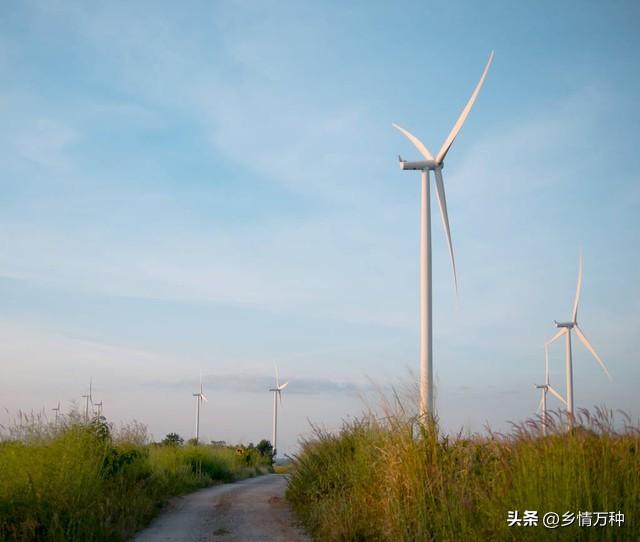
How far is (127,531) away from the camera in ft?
47.4

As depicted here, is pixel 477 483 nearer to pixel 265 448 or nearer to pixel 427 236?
pixel 427 236

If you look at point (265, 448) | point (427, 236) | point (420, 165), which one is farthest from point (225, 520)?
point (265, 448)

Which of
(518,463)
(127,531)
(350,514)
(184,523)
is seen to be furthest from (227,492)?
(518,463)

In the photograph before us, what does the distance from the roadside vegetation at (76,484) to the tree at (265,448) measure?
91.5 ft

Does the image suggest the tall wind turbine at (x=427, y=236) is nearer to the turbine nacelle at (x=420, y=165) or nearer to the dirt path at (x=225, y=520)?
the turbine nacelle at (x=420, y=165)

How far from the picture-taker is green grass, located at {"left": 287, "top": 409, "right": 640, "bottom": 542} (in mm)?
8672

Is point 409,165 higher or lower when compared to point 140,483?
higher

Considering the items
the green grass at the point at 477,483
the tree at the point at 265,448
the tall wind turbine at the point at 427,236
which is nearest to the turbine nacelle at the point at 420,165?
the tall wind turbine at the point at 427,236

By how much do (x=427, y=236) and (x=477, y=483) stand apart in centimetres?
806

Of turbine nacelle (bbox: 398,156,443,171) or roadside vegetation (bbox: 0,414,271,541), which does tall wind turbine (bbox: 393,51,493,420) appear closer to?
turbine nacelle (bbox: 398,156,443,171)

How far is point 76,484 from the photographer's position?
14344mm

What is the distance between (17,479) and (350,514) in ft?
21.2

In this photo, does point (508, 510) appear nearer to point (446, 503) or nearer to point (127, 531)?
point (446, 503)

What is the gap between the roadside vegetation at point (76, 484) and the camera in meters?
12.6
